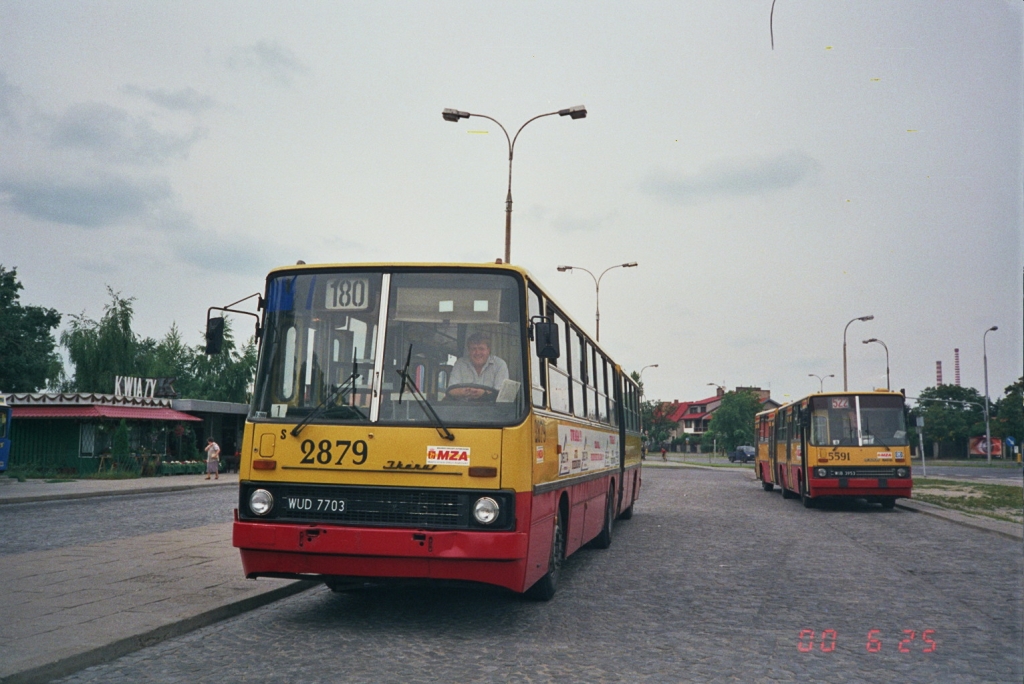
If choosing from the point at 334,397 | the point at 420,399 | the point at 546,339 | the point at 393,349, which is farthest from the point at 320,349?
the point at 546,339

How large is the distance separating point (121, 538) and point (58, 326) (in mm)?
53594

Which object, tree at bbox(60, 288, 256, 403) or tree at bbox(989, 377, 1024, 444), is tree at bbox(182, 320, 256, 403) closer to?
tree at bbox(60, 288, 256, 403)

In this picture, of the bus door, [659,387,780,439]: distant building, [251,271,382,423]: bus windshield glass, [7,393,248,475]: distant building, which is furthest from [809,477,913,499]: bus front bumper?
[659,387,780,439]: distant building

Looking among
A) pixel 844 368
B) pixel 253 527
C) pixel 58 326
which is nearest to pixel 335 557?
pixel 253 527

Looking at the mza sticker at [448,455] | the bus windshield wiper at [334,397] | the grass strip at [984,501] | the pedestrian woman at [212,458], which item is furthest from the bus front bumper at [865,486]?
the pedestrian woman at [212,458]

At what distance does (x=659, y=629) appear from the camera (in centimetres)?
764

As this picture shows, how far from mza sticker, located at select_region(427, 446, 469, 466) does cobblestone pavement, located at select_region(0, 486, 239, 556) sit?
311 inches

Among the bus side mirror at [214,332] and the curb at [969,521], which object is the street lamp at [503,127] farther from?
the bus side mirror at [214,332]

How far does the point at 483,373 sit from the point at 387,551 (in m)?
1.55

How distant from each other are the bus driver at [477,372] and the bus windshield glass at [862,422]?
1589 cm

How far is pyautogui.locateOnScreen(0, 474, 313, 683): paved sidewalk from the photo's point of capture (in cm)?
634

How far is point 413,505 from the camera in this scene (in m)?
7.15

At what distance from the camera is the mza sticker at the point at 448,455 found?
7137 millimetres

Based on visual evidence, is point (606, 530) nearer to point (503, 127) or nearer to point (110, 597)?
point (110, 597)
